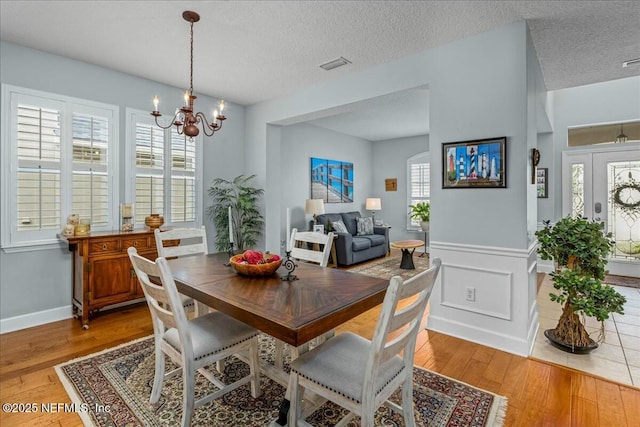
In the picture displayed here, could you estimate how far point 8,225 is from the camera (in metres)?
2.95

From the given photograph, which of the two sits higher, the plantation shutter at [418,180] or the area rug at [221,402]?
the plantation shutter at [418,180]

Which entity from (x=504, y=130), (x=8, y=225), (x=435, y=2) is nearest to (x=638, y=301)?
(x=504, y=130)

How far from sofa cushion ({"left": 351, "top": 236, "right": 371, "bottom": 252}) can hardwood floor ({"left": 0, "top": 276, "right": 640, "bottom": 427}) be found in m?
2.48

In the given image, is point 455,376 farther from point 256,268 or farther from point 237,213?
point 237,213

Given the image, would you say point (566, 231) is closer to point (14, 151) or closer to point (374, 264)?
point (374, 264)

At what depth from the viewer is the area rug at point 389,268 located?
4.99 metres

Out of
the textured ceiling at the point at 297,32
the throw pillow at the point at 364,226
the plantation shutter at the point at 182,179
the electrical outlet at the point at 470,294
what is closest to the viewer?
the textured ceiling at the point at 297,32

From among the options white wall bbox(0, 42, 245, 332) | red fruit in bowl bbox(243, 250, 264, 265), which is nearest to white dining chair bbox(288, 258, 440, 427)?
red fruit in bowl bbox(243, 250, 264, 265)

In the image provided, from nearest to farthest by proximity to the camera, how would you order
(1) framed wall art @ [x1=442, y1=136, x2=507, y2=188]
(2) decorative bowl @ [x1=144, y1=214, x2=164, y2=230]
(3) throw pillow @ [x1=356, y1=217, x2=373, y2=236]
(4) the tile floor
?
1. (4) the tile floor
2. (1) framed wall art @ [x1=442, y1=136, x2=507, y2=188]
3. (2) decorative bowl @ [x1=144, y1=214, x2=164, y2=230]
4. (3) throw pillow @ [x1=356, y1=217, x2=373, y2=236]

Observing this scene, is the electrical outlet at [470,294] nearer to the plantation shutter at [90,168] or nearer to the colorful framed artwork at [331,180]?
the plantation shutter at [90,168]

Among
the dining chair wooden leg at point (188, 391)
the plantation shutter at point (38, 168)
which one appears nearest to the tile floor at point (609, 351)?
the dining chair wooden leg at point (188, 391)

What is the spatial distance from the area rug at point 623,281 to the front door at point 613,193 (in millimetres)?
112

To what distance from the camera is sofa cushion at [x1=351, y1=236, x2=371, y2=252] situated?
5.61 meters

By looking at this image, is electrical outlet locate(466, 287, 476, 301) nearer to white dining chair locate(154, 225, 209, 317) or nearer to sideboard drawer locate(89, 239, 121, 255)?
white dining chair locate(154, 225, 209, 317)
